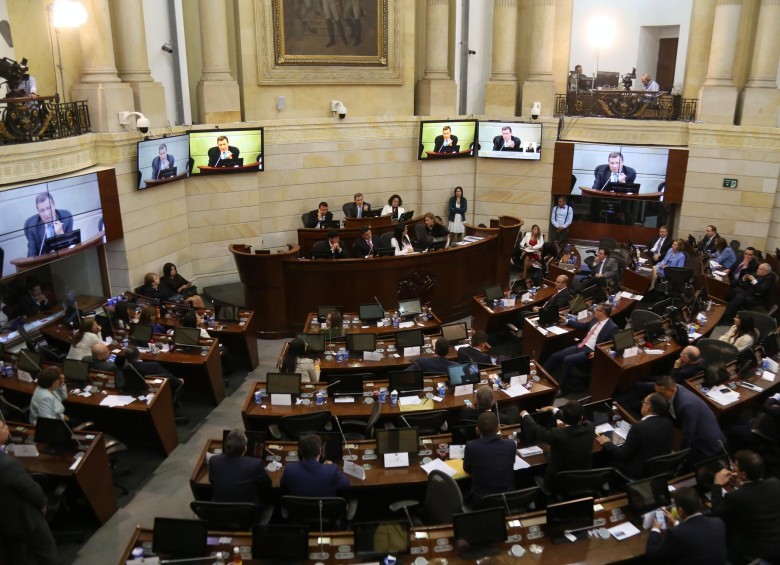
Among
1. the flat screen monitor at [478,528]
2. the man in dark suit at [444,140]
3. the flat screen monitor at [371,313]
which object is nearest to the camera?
the flat screen monitor at [478,528]

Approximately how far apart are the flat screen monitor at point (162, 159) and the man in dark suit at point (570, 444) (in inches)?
347

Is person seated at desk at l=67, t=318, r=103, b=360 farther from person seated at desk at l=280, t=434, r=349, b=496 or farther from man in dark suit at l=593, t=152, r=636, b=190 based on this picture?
man in dark suit at l=593, t=152, r=636, b=190

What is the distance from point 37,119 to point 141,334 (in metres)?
3.74

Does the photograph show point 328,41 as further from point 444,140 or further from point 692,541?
point 692,541

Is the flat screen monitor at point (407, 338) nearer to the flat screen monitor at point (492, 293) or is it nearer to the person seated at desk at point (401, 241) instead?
the flat screen monitor at point (492, 293)

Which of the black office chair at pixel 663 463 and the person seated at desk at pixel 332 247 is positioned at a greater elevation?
the person seated at desk at pixel 332 247

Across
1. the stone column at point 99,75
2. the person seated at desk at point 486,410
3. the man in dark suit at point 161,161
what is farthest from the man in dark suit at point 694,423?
the stone column at point 99,75

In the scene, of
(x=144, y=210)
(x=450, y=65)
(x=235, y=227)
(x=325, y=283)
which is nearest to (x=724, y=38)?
(x=450, y=65)

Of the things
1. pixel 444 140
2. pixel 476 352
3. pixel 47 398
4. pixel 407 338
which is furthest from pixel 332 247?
pixel 47 398

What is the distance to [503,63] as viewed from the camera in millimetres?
16203

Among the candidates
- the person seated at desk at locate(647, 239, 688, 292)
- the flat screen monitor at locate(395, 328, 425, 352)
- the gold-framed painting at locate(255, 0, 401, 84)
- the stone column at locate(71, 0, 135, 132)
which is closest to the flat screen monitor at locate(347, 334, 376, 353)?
the flat screen monitor at locate(395, 328, 425, 352)

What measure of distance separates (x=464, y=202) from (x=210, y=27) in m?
6.63

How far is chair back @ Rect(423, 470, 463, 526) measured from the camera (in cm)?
566

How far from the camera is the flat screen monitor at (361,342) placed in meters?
8.80
